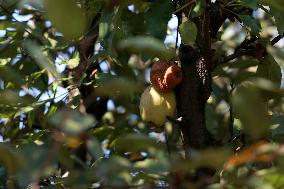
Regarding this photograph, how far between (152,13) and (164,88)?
0.15m

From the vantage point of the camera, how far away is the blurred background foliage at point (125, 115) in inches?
27.3

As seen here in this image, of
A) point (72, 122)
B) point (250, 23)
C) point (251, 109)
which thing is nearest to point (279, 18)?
point (250, 23)

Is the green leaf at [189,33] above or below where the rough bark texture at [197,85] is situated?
above

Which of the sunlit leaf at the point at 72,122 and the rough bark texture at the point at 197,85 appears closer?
the sunlit leaf at the point at 72,122

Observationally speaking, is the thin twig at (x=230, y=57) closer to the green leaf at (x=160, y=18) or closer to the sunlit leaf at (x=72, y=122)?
the green leaf at (x=160, y=18)

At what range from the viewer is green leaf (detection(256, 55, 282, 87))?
4.16 feet

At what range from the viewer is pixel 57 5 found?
2.32ft

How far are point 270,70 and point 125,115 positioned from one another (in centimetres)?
79

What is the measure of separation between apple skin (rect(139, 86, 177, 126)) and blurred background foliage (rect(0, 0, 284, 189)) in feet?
0.13

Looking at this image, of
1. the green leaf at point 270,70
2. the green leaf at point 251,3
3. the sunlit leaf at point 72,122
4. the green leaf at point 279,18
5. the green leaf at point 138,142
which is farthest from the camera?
the green leaf at point 270,70

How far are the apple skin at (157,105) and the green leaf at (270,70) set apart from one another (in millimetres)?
211

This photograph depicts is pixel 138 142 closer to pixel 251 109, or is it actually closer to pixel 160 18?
pixel 251 109

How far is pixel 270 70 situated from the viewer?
4.18 ft

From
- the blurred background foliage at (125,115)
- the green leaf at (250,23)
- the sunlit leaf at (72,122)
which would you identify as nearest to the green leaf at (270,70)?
the blurred background foliage at (125,115)
